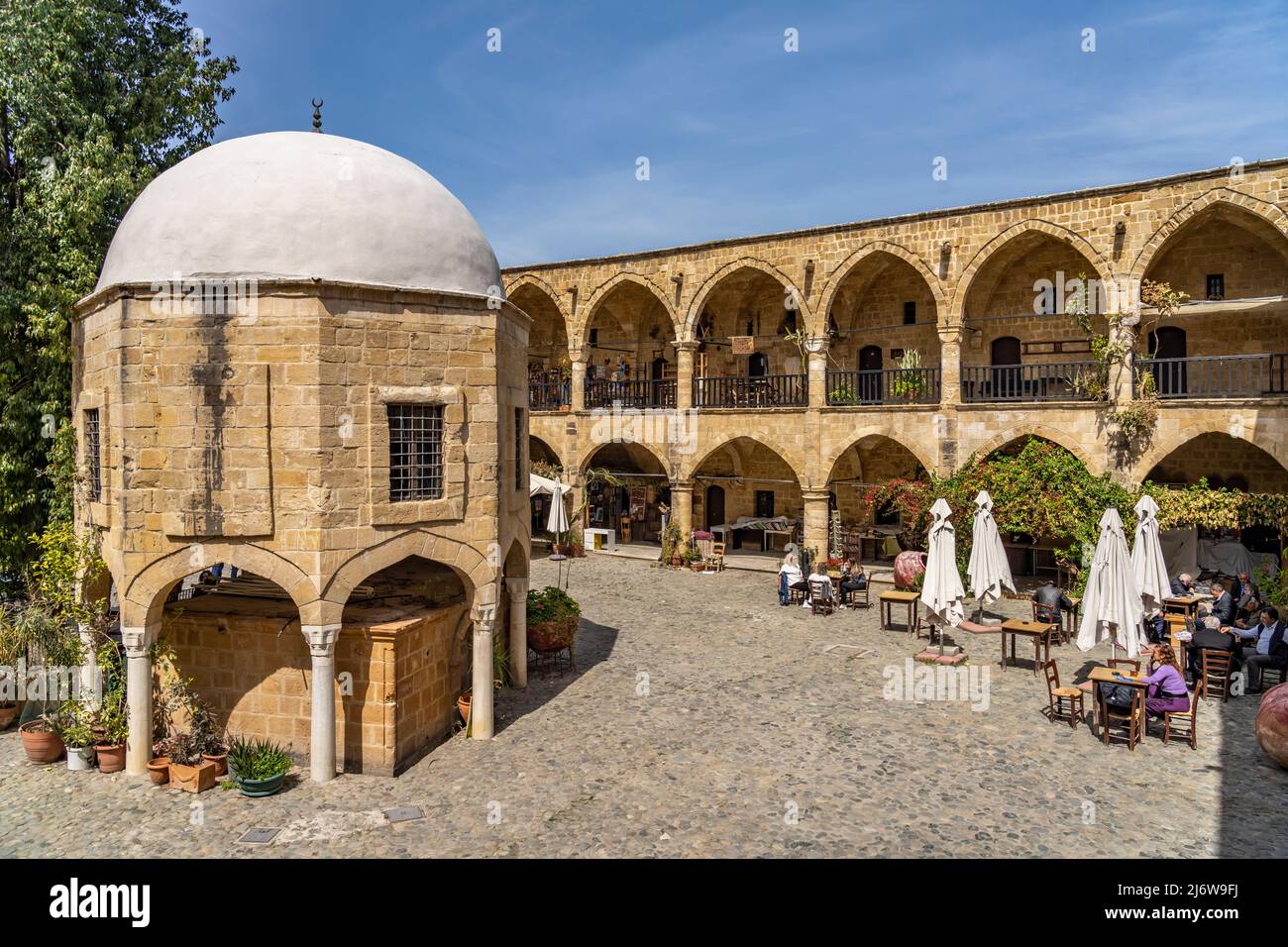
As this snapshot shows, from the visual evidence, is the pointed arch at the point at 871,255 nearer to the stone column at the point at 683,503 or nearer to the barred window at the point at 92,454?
the stone column at the point at 683,503

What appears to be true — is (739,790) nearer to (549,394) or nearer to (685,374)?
(685,374)

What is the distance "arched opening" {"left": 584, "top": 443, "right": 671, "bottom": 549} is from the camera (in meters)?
26.0

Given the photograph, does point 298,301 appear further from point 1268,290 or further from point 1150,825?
point 1268,290

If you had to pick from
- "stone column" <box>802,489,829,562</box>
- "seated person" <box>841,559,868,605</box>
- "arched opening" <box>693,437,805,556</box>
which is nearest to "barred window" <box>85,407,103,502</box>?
"seated person" <box>841,559,868,605</box>

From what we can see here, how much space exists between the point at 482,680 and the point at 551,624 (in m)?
2.65

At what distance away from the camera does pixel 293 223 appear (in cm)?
895

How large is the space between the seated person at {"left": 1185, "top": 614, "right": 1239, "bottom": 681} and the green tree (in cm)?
1590

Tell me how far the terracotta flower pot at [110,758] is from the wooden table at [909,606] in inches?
443

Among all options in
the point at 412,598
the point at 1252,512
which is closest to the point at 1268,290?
the point at 1252,512

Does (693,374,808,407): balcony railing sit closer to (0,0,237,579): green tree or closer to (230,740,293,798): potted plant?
(0,0,237,579): green tree

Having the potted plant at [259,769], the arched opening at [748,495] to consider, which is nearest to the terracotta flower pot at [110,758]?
the potted plant at [259,769]

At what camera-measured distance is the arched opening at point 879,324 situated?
854 inches

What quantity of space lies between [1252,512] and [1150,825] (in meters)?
10.3
